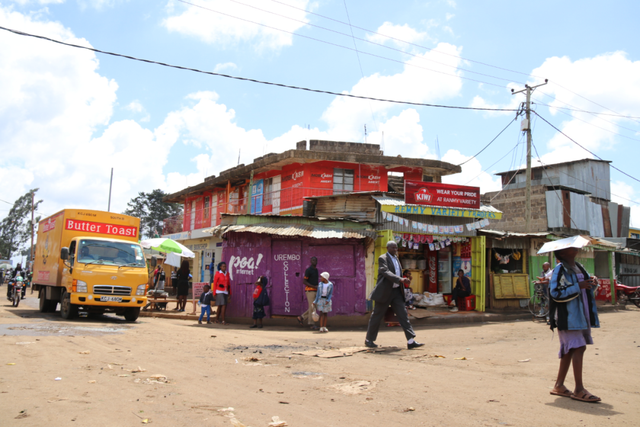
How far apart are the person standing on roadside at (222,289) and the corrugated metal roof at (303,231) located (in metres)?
1.17

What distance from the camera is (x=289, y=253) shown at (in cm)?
1451

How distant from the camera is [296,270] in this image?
14398mm

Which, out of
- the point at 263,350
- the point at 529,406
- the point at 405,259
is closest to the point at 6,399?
the point at 263,350

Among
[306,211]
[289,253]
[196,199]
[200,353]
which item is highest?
[196,199]

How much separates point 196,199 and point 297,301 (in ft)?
82.5

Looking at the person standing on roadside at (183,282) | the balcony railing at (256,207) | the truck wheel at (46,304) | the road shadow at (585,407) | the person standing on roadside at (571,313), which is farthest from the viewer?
the balcony railing at (256,207)

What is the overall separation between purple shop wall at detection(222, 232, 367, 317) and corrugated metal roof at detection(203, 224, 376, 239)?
51 centimetres

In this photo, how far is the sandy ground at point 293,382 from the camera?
4.43m

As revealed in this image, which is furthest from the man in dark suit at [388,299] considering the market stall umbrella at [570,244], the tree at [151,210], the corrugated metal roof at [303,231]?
the tree at [151,210]

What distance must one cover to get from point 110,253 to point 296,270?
17.4 feet

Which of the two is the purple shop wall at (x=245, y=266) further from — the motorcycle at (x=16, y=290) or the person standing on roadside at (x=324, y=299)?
the motorcycle at (x=16, y=290)

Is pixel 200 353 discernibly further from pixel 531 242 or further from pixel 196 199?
pixel 196 199

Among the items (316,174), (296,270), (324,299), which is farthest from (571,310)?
(316,174)

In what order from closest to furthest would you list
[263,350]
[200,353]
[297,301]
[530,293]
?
[200,353] < [263,350] < [297,301] < [530,293]
